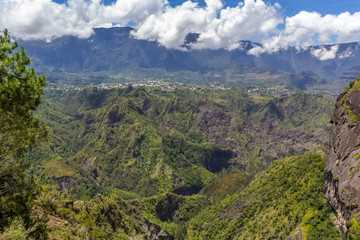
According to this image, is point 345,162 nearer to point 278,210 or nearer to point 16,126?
point 278,210

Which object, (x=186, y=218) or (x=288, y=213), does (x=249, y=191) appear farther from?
(x=186, y=218)

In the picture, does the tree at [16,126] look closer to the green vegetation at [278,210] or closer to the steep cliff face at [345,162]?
the steep cliff face at [345,162]

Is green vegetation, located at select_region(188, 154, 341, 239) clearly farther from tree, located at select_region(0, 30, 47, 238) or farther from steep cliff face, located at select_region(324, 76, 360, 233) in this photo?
tree, located at select_region(0, 30, 47, 238)

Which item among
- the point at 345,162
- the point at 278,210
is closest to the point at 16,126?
the point at 345,162

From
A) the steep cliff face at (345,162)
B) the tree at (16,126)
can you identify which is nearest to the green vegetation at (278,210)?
the steep cliff face at (345,162)

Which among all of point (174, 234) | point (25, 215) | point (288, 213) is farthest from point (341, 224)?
point (174, 234)


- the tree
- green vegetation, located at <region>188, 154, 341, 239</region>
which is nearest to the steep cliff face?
green vegetation, located at <region>188, 154, 341, 239</region>
